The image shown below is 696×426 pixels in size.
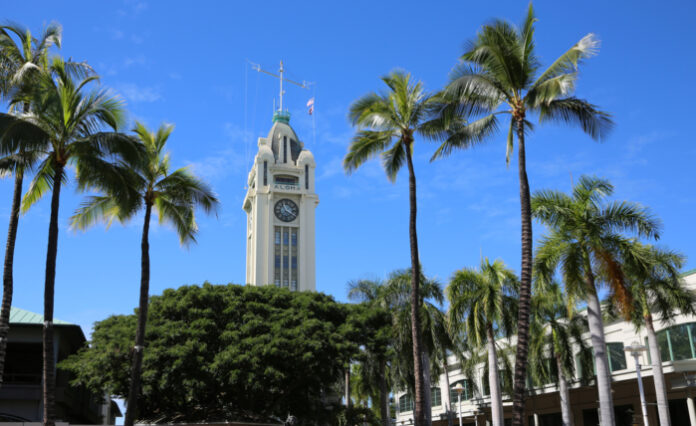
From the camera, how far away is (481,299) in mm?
33281

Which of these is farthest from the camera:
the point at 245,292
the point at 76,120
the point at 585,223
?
the point at 245,292

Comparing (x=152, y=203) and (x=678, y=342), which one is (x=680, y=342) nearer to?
(x=678, y=342)

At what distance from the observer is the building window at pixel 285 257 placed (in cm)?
9281

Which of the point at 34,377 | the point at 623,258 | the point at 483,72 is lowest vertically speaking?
the point at 34,377

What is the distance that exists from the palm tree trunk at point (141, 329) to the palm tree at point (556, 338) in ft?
70.7

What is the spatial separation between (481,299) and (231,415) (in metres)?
13.5

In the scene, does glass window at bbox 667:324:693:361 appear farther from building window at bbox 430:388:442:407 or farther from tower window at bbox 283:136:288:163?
tower window at bbox 283:136:288:163

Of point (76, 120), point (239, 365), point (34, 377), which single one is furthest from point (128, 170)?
point (34, 377)

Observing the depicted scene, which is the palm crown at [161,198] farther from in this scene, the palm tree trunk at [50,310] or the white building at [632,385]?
the white building at [632,385]

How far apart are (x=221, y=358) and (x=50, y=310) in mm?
14563

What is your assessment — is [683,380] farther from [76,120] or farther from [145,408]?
[76,120]

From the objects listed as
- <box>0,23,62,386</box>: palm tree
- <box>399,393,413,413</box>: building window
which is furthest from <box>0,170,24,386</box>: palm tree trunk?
<box>399,393,413,413</box>: building window

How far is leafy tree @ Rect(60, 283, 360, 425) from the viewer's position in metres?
32.1

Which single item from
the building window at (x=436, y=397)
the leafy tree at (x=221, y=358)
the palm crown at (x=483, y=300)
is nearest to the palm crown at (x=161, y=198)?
the leafy tree at (x=221, y=358)
